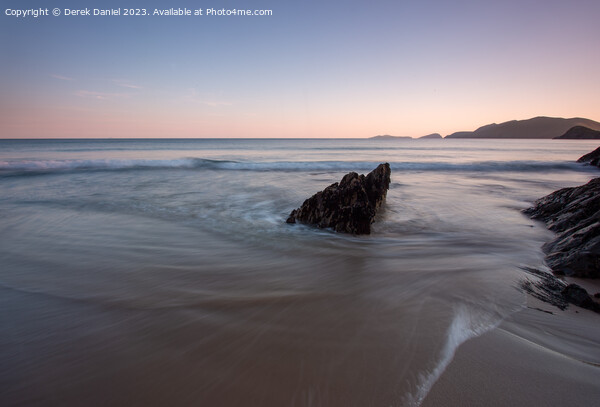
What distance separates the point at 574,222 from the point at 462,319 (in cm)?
445

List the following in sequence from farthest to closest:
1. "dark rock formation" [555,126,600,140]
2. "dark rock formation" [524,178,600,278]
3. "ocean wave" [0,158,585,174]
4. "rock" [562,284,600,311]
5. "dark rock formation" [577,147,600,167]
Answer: "dark rock formation" [555,126,600,140] → "dark rock formation" [577,147,600,167] → "ocean wave" [0,158,585,174] → "dark rock formation" [524,178,600,278] → "rock" [562,284,600,311]

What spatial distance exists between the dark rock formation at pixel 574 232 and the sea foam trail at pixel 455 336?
1.80 meters

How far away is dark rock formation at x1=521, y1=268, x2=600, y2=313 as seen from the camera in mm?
2791

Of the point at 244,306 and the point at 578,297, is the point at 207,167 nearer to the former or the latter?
the point at 244,306

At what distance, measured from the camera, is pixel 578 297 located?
2.83 metres

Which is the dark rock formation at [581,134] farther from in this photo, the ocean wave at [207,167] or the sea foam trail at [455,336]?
the sea foam trail at [455,336]

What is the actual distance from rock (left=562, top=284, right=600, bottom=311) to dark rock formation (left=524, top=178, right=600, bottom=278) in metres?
0.74

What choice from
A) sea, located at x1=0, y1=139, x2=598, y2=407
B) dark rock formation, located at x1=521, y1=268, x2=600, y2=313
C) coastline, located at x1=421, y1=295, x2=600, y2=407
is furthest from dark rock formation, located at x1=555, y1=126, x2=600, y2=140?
coastline, located at x1=421, y1=295, x2=600, y2=407

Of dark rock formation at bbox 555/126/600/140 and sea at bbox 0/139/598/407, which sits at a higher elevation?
dark rock formation at bbox 555/126/600/140

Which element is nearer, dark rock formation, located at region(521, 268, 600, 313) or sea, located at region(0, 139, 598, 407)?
sea, located at region(0, 139, 598, 407)

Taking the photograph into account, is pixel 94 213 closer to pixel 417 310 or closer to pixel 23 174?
pixel 417 310

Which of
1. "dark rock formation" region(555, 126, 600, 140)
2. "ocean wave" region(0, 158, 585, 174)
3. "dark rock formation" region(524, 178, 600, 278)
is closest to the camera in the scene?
"dark rock formation" region(524, 178, 600, 278)

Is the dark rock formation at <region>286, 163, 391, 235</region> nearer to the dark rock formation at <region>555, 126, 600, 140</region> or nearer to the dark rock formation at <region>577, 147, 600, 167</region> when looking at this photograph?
the dark rock formation at <region>577, 147, 600, 167</region>

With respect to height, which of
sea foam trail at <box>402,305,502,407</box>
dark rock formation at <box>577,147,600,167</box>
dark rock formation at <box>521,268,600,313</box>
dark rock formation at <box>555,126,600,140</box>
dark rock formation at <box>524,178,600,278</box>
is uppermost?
dark rock formation at <box>555,126,600,140</box>
